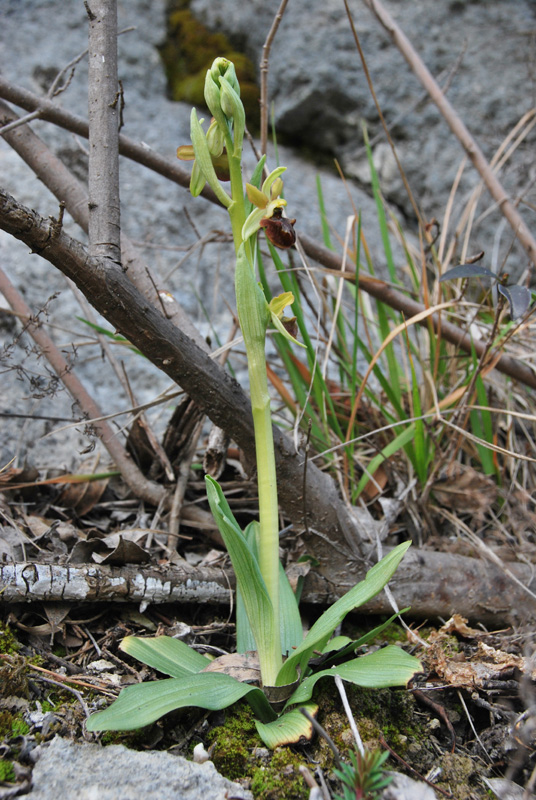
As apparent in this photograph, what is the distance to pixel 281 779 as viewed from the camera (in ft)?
2.65

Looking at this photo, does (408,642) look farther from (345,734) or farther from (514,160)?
(514,160)

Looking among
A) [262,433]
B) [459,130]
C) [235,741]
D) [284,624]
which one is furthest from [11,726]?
[459,130]

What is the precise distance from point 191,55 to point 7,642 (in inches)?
120

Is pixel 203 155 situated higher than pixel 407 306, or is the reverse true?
pixel 203 155

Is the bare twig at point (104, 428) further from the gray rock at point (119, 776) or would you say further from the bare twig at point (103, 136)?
the gray rock at point (119, 776)

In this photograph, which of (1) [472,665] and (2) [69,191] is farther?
(2) [69,191]

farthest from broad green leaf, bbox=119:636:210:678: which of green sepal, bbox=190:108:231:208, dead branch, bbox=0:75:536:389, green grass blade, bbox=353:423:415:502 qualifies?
dead branch, bbox=0:75:536:389

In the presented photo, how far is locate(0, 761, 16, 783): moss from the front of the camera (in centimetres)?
74

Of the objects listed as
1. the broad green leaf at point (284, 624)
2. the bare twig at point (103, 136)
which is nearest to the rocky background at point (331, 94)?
the bare twig at point (103, 136)

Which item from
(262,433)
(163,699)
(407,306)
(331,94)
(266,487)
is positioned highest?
(331,94)

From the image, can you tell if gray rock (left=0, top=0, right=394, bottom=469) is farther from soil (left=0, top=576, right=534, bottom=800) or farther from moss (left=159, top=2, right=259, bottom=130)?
soil (left=0, top=576, right=534, bottom=800)

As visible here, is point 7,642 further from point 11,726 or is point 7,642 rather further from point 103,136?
point 103,136

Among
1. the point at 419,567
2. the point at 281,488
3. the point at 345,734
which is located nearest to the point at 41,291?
Result: the point at 281,488

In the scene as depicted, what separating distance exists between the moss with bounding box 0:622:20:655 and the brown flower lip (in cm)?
88
